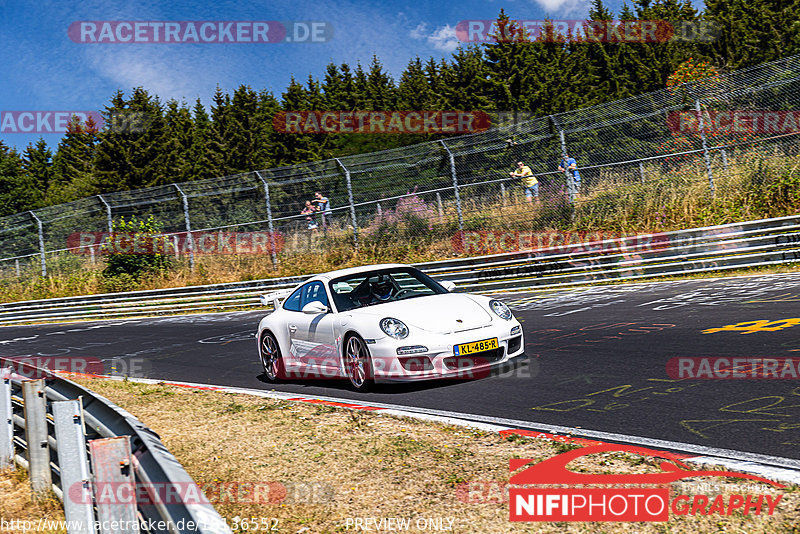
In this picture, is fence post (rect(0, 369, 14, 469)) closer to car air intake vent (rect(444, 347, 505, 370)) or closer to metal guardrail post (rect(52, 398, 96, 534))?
metal guardrail post (rect(52, 398, 96, 534))

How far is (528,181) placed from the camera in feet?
57.1

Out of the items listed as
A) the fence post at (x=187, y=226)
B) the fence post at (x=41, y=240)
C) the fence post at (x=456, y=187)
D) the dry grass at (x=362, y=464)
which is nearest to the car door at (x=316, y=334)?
the dry grass at (x=362, y=464)

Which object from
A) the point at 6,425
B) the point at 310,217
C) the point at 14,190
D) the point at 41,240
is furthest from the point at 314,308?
the point at 14,190

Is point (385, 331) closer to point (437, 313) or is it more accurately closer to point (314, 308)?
point (437, 313)

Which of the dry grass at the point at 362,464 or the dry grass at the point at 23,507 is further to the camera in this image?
the dry grass at the point at 23,507

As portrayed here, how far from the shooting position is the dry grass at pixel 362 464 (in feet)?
11.7

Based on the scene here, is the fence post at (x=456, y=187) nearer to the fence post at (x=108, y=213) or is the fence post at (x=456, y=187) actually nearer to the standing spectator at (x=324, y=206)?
the standing spectator at (x=324, y=206)

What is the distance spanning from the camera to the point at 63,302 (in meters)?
23.6

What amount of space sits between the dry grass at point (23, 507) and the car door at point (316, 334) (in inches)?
121

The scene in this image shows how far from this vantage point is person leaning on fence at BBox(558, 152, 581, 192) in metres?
16.6

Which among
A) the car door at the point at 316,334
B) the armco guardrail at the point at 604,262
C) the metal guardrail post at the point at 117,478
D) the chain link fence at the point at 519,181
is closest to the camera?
the metal guardrail post at the point at 117,478

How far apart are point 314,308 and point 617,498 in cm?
469

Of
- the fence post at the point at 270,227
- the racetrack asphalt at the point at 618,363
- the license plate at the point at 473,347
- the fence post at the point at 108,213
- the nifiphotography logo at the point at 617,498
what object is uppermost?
the fence post at the point at 108,213

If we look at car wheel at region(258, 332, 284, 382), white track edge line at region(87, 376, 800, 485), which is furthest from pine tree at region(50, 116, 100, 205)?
white track edge line at region(87, 376, 800, 485)
